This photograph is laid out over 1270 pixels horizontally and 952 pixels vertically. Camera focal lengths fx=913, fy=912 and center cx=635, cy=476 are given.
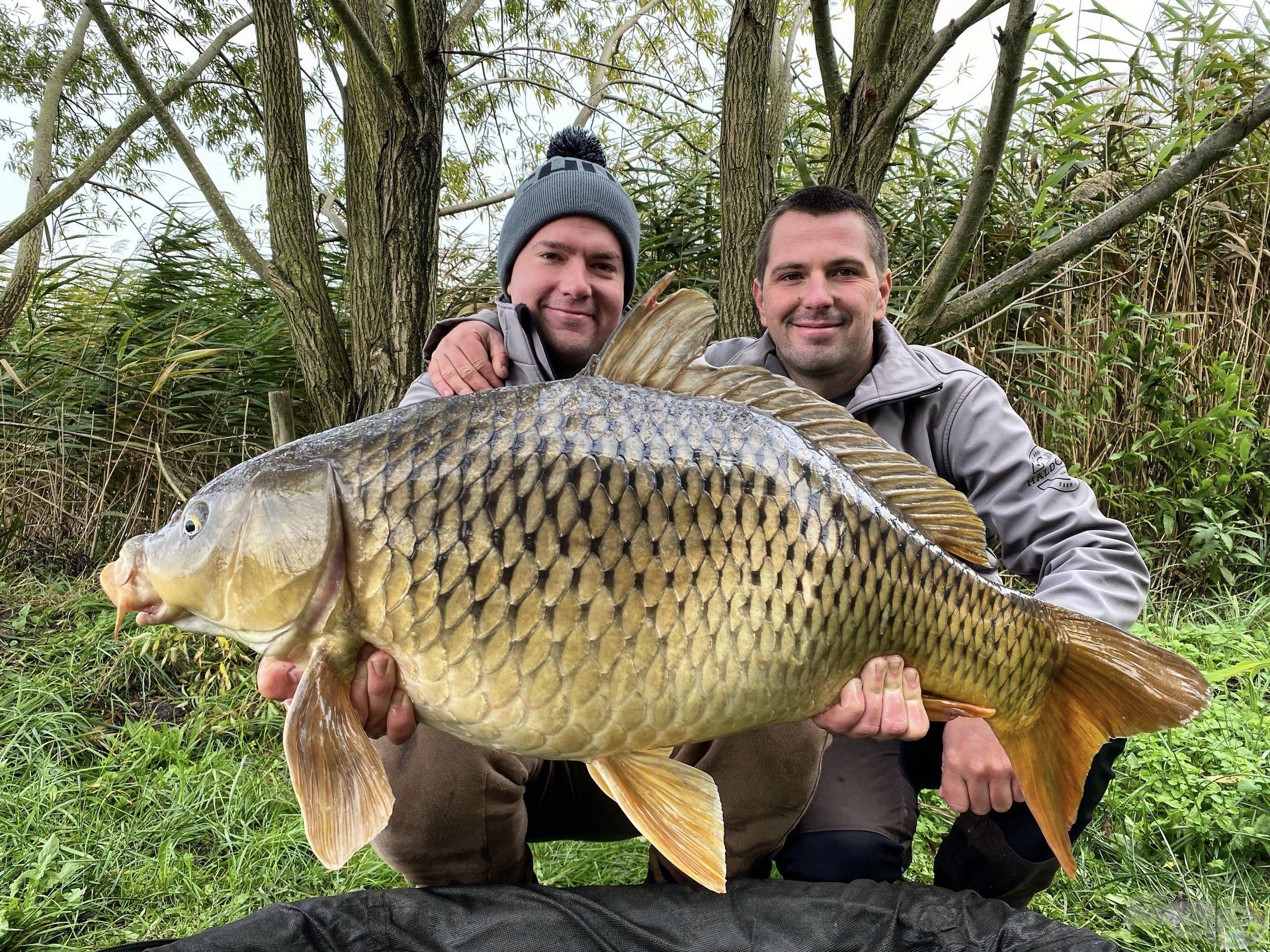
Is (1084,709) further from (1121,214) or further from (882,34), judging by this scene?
(882,34)

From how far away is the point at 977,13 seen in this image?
86.0 inches

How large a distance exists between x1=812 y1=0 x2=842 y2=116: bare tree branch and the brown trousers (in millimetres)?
1696

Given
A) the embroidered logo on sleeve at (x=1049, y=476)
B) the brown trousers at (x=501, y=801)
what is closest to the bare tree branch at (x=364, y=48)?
the brown trousers at (x=501, y=801)

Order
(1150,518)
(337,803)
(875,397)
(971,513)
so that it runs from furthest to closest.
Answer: (1150,518)
(875,397)
(971,513)
(337,803)

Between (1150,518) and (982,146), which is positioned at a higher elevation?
(982,146)

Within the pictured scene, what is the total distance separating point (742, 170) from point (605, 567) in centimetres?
193

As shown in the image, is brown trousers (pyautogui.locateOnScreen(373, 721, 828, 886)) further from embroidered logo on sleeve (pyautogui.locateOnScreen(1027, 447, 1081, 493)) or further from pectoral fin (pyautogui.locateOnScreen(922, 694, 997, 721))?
embroidered logo on sleeve (pyautogui.locateOnScreen(1027, 447, 1081, 493))

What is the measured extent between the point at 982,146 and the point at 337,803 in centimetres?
199

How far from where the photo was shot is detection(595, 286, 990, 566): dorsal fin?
3.82 ft

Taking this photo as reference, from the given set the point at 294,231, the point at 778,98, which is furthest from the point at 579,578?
the point at 778,98

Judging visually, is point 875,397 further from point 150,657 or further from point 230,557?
point 150,657

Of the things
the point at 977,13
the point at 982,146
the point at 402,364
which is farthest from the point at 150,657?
the point at 977,13

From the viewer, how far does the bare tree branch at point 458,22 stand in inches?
114

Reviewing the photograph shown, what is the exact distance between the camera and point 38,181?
13.6 feet
